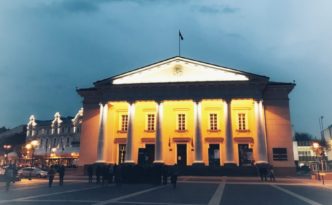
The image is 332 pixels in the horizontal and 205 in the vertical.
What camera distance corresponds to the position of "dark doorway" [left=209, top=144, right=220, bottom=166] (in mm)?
36938

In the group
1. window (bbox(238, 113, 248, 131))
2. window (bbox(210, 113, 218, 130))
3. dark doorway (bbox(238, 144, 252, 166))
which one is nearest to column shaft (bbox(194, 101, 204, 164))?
window (bbox(210, 113, 218, 130))

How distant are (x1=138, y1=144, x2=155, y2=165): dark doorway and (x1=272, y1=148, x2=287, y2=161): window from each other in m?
15.3

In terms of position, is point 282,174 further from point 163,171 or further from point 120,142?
point 120,142

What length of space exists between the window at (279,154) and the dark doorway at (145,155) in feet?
50.3

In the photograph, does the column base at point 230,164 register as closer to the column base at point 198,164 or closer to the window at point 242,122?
the column base at point 198,164

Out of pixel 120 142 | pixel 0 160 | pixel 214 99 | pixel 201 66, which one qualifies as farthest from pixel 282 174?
pixel 0 160

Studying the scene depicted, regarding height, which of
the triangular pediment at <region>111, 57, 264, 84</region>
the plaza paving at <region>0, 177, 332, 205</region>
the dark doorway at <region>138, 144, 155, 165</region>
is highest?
the triangular pediment at <region>111, 57, 264, 84</region>

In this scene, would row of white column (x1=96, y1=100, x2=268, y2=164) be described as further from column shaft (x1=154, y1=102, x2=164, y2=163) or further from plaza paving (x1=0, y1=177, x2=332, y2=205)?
plaza paving (x1=0, y1=177, x2=332, y2=205)

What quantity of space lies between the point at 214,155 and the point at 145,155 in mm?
8859

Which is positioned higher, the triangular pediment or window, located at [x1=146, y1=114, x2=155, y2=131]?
the triangular pediment

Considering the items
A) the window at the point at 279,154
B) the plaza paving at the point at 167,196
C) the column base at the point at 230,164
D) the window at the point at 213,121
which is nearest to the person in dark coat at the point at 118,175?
the plaza paving at the point at 167,196

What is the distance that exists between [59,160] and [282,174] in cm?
4240

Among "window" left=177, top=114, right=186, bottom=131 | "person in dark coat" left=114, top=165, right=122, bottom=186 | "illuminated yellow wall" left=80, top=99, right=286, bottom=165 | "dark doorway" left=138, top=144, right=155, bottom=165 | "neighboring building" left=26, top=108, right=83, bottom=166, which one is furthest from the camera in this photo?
"neighboring building" left=26, top=108, right=83, bottom=166

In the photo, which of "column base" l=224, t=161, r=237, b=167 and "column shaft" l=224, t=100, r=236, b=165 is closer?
"column base" l=224, t=161, r=237, b=167
